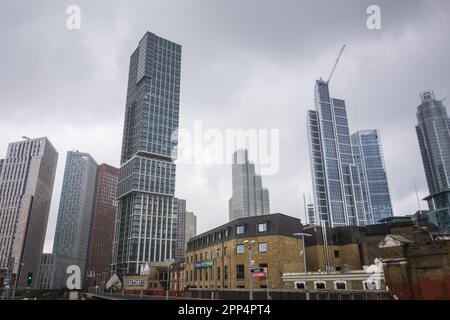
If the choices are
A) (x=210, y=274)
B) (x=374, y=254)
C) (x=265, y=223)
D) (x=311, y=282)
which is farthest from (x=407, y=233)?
(x=210, y=274)

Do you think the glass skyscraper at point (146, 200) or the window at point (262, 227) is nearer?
the window at point (262, 227)

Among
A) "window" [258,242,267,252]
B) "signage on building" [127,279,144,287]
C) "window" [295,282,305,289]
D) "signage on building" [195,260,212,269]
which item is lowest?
"signage on building" [127,279,144,287]

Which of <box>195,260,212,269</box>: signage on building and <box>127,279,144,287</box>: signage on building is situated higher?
<box>195,260,212,269</box>: signage on building

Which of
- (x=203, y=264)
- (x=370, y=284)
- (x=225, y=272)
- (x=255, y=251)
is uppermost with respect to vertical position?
(x=255, y=251)

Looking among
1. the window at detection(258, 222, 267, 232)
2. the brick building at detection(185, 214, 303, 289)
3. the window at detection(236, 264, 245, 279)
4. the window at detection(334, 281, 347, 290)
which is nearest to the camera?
the window at detection(334, 281, 347, 290)

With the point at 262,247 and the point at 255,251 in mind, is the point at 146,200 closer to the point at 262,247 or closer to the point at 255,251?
the point at 255,251

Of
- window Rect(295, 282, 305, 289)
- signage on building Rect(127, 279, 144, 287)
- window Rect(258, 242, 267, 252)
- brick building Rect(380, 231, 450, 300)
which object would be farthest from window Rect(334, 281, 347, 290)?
signage on building Rect(127, 279, 144, 287)

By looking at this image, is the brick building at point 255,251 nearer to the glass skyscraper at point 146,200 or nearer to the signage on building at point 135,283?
the signage on building at point 135,283

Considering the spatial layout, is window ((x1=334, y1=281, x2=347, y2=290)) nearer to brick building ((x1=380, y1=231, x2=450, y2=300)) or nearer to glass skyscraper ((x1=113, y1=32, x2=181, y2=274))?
brick building ((x1=380, y1=231, x2=450, y2=300))

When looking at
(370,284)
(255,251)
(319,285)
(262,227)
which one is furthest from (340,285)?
(262,227)

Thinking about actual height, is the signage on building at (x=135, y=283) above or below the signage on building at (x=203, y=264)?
below

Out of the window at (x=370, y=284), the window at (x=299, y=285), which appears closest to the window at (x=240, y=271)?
the window at (x=299, y=285)

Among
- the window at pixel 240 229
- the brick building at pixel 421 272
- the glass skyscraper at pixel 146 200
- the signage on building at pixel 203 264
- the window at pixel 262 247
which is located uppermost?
the glass skyscraper at pixel 146 200
